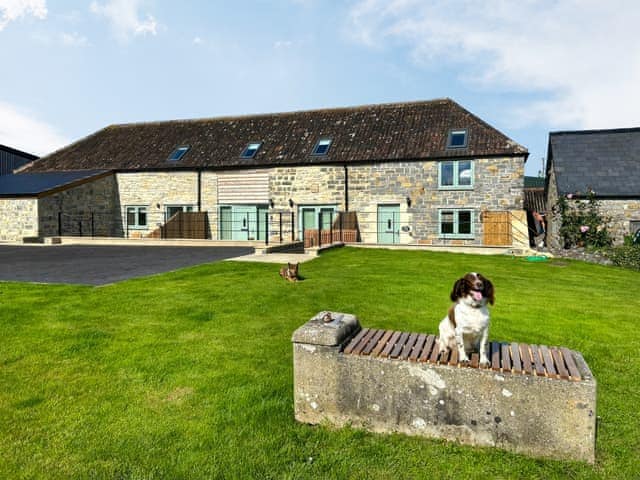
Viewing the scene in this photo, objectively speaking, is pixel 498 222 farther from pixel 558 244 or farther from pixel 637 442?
pixel 637 442

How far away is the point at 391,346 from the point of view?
3.55 metres

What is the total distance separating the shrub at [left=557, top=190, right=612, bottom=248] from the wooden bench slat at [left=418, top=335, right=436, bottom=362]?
56.7 ft

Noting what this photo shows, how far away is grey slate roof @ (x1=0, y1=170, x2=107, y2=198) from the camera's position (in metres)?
22.6

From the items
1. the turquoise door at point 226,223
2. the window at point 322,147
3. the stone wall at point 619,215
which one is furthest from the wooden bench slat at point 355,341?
the turquoise door at point 226,223

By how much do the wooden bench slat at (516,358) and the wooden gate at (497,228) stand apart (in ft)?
58.4

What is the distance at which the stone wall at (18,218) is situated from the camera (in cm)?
2215

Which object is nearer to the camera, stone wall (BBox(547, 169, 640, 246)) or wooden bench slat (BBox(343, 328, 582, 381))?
wooden bench slat (BBox(343, 328, 582, 381))

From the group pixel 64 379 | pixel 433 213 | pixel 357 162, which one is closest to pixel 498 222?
pixel 433 213

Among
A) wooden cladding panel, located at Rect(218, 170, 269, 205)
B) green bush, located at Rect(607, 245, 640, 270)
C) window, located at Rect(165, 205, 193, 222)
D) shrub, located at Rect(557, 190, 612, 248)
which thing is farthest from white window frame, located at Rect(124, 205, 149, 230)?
green bush, located at Rect(607, 245, 640, 270)

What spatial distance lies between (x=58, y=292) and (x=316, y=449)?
7.09m

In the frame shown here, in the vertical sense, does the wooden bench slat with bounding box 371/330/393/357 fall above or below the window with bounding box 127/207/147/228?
below

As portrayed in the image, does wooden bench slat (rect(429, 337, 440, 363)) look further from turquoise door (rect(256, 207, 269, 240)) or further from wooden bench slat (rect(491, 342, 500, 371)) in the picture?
turquoise door (rect(256, 207, 269, 240))

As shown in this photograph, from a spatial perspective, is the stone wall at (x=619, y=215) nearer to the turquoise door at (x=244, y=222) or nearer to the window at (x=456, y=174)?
the window at (x=456, y=174)

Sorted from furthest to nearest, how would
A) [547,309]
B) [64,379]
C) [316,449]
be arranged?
1. [547,309]
2. [64,379]
3. [316,449]
